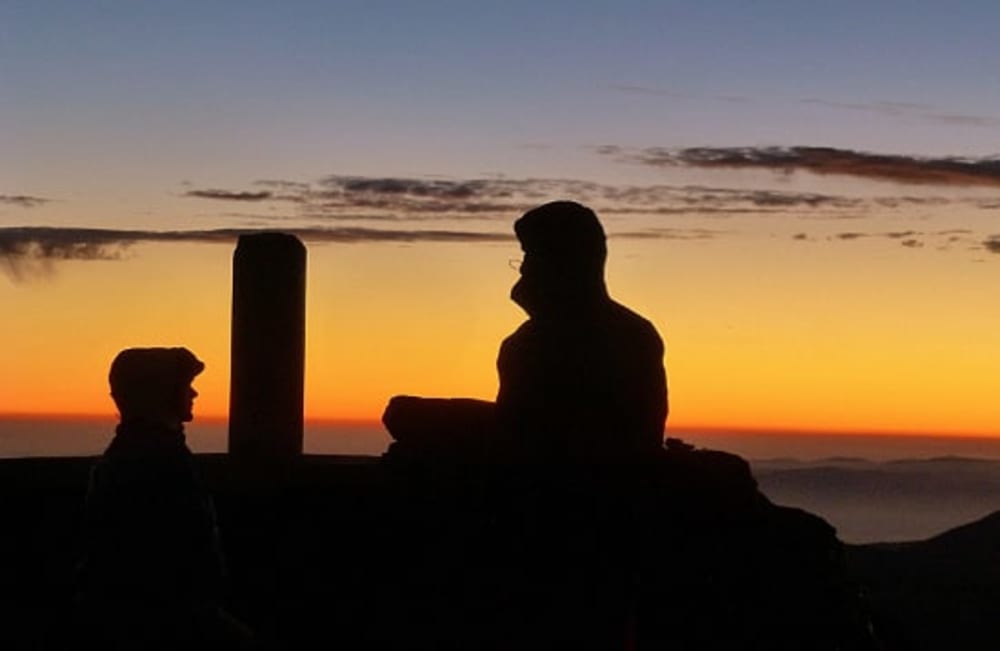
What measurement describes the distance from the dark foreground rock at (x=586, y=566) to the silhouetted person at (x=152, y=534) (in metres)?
1.07

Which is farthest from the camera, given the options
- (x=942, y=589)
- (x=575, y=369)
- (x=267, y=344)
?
(x=942, y=589)

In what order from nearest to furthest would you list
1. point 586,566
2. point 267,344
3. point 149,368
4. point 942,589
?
1. point 149,368
2. point 586,566
3. point 267,344
4. point 942,589

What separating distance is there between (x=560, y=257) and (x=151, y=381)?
2.96m

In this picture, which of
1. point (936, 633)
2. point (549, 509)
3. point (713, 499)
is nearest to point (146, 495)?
point (549, 509)

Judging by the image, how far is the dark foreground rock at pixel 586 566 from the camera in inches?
468

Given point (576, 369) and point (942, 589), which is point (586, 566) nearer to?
point (576, 369)

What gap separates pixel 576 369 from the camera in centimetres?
1222

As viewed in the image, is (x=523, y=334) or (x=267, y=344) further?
(x=267, y=344)

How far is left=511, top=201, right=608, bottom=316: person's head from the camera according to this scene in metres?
12.0

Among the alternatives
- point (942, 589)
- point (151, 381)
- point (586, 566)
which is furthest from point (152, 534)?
point (942, 589)

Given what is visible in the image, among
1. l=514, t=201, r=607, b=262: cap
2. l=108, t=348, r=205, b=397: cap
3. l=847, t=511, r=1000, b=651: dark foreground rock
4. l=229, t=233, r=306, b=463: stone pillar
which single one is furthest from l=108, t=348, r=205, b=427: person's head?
l=847, t=511, r=1000, b=651: dark foreground rock

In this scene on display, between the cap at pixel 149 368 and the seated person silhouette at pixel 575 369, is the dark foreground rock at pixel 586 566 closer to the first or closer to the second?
the seated person silhouette at pixel 575 369

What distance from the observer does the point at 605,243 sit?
1214 cm

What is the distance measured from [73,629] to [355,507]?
4.02m
